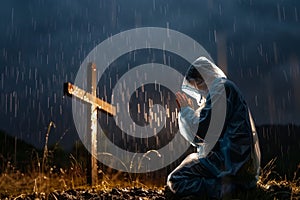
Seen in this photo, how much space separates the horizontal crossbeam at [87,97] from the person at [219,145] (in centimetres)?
244

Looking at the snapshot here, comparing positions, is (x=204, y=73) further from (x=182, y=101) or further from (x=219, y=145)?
(x=219, y=145)

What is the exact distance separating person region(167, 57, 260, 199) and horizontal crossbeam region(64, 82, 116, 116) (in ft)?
8.01

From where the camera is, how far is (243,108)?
5.00m

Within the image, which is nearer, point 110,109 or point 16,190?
point 16,190

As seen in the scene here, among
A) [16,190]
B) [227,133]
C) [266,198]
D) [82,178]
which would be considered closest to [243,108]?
[227,133]

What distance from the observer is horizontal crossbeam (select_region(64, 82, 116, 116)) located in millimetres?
6927

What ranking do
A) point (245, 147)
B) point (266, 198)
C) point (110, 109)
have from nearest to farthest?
point (245, 147) → point (266, 198) → point (110, 109)

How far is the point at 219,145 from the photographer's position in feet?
16.3

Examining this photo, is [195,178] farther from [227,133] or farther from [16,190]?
[16,190]

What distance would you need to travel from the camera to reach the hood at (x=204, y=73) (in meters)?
5.29

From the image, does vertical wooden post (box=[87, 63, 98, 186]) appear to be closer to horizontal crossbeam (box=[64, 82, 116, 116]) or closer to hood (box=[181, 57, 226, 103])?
horizontal crossbeam (box=[64, 82, 116, 116])

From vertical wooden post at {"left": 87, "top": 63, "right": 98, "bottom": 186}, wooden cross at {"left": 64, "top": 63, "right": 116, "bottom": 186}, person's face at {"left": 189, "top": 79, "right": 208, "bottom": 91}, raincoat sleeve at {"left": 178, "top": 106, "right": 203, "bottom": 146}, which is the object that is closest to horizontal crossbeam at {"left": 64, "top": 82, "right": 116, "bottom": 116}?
wooden cross at {"left": 64, "top": 63, "right": 116, "bottom": 186}

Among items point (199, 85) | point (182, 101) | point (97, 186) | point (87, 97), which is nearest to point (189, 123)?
point (182, 101)

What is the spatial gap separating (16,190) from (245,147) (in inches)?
190
